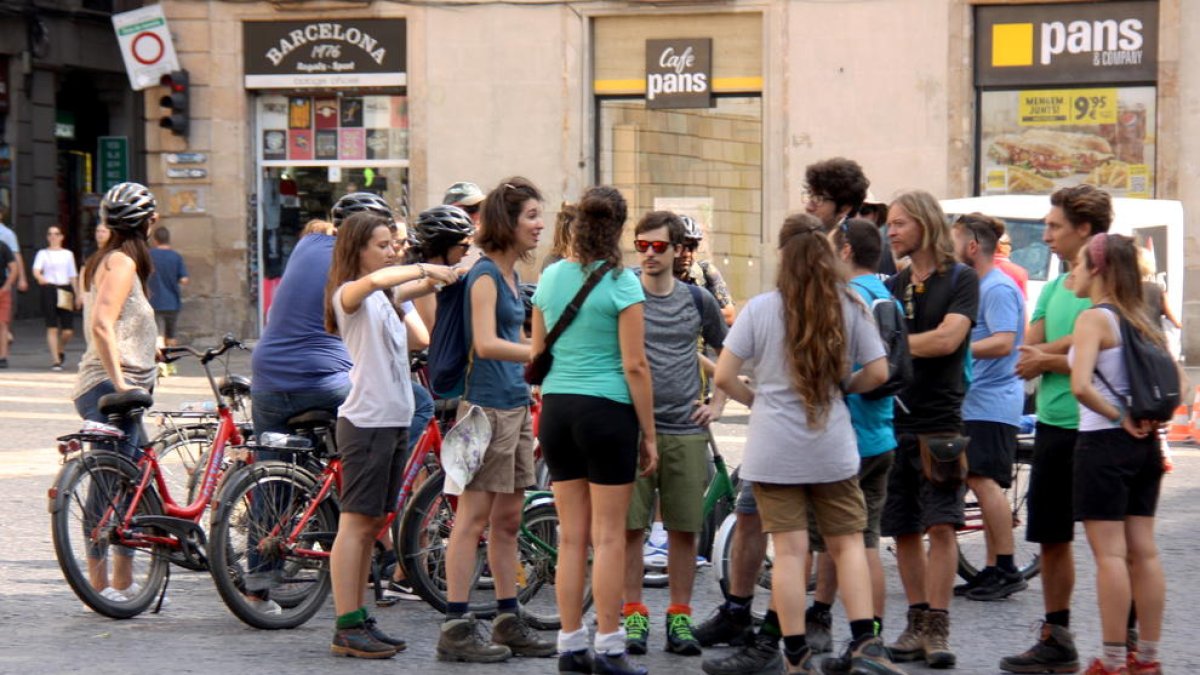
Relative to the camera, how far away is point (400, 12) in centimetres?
2370

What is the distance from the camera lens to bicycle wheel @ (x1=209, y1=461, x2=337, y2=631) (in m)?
7.37

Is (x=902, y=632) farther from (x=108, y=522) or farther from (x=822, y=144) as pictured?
(x=822, y=144)

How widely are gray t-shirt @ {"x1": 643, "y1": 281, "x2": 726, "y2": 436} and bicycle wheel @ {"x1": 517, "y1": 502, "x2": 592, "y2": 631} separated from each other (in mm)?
886

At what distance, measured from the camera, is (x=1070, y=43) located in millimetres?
21281

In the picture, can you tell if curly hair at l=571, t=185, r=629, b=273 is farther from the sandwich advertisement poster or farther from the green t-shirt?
the sandwich advertisement poster

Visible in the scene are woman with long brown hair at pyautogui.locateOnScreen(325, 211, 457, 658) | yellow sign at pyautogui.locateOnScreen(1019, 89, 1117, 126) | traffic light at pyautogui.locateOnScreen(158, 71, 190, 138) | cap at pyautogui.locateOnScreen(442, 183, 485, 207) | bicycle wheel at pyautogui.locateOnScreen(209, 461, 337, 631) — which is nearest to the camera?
woman with long brown hair at pyautogui.locateOnScreen(325, 211, 457, 658)

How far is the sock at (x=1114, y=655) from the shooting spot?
6469mm

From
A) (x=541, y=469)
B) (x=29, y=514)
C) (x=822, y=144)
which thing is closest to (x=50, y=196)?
(x=822, y=144)

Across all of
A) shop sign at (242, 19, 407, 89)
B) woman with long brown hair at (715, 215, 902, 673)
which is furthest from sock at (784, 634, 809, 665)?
shop sign at (242, 19, 407, 89)

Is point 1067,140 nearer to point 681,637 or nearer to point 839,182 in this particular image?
point 839,182

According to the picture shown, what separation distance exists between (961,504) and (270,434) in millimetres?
2715

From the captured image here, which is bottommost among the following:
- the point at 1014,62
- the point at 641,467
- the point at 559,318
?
the point at 641,467

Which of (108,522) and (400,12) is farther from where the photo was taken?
(400,12)

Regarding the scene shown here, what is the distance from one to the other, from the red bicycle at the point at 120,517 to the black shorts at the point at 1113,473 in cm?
344
